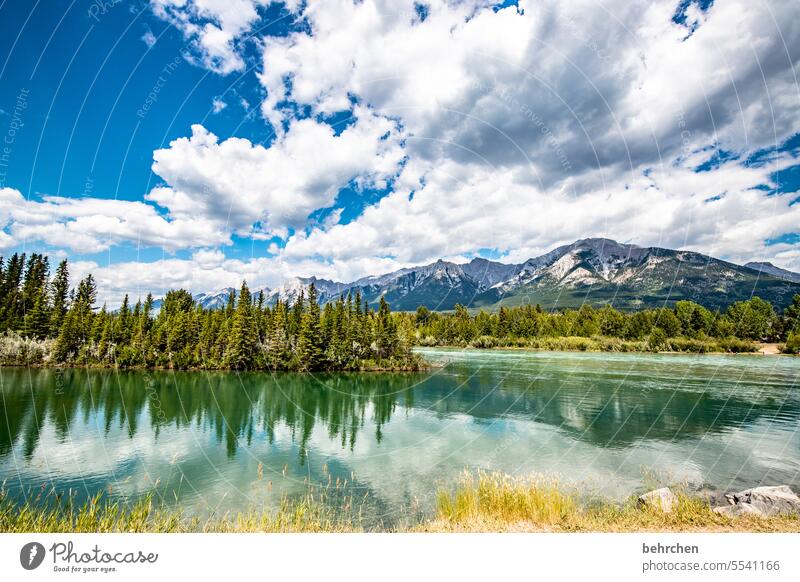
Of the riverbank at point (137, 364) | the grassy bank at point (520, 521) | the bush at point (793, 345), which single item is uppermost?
the bush at point (793, 345)

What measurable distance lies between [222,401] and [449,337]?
231ft

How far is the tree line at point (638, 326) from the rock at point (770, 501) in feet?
215

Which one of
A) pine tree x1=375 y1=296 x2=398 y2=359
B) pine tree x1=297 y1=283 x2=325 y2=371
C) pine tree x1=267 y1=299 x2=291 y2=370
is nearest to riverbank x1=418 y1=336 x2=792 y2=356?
pine tree x1=375 y1=296 x2=398 y2=359

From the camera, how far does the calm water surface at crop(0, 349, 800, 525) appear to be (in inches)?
565

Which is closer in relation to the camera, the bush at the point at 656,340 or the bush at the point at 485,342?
the bush at the point at 656,340

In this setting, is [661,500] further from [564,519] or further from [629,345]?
[629,345]

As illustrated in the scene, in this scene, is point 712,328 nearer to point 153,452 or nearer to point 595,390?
point 595,390

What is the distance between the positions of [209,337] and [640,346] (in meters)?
73.2

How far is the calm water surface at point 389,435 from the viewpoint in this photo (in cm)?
1434

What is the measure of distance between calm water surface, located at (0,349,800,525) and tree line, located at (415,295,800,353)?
117ft

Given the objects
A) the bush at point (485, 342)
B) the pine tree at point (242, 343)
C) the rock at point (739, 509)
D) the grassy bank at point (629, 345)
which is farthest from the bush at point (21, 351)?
the grassy bank at point (629, 345)

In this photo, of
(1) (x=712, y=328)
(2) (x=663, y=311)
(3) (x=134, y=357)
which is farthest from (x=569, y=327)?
(3) (x=134, y=357)

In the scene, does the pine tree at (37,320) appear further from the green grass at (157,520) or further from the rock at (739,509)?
the rock at (739,509)

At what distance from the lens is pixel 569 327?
85.6 m
